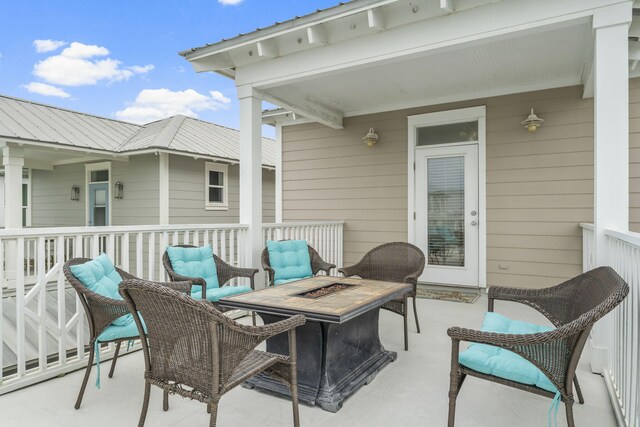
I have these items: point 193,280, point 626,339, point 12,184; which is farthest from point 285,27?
point 12,184

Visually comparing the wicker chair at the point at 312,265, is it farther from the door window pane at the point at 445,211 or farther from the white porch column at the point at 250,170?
the door window pane at the point at 445,211

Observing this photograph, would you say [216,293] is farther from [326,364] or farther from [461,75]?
[461,75]

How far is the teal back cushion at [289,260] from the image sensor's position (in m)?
4.32

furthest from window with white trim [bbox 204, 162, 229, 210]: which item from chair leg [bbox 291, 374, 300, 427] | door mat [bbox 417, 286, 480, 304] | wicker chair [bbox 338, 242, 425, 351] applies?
chair leg [bbox 291, 374, 300, 427]

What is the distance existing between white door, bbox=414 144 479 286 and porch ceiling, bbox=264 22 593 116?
2.65 ft

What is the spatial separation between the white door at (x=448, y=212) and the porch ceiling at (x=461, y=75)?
81 cm

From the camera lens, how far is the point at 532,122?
4941mm

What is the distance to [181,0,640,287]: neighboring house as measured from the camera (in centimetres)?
313

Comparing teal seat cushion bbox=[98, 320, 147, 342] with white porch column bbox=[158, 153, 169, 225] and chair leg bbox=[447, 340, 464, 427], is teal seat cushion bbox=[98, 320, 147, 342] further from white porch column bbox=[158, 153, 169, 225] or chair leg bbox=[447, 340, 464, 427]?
white porch column bbox=[158, 153, 169, 225]

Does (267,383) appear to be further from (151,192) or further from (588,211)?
(151,192)

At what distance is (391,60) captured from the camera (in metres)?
3.74

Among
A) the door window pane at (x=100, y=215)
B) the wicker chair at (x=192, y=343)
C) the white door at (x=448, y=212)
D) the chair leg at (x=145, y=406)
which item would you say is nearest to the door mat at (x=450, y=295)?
the white door at (x=448, y=212)

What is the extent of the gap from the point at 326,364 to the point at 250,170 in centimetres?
265

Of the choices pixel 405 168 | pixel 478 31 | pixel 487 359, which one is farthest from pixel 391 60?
pixel 487 359
